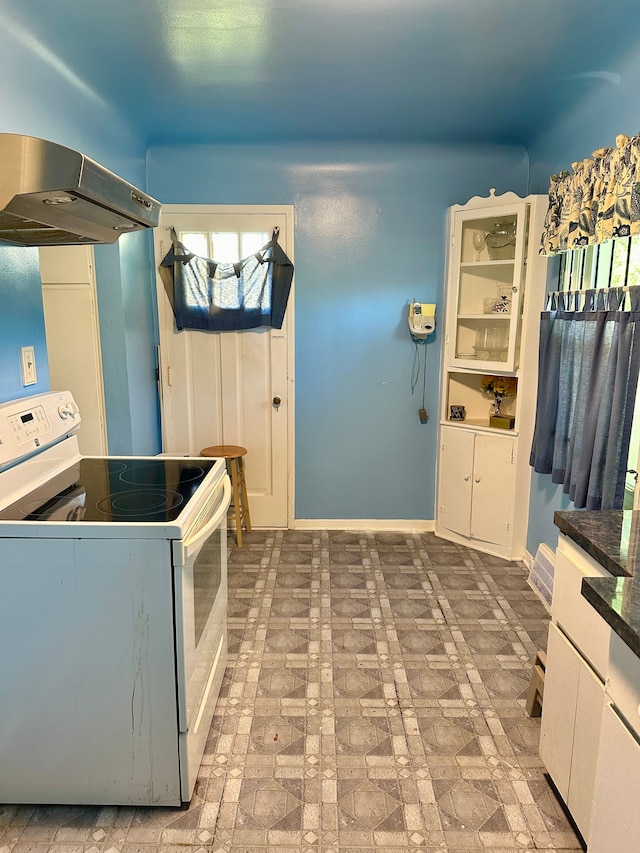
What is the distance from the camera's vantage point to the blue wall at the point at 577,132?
218 centimetres

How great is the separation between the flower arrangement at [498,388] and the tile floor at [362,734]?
109 cm

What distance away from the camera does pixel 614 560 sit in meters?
1.28

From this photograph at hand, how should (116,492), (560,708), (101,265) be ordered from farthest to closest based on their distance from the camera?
(101,265) → (116,492) → (560,708)

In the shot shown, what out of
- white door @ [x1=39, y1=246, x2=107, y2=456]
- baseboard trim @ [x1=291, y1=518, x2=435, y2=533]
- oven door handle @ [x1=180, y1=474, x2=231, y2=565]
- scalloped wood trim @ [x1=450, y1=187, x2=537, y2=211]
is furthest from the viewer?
baseboard trim @ [x1=291, y1=518, x2=435, y2=533]

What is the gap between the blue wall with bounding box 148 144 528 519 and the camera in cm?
342

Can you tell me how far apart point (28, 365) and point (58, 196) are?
0.88 m

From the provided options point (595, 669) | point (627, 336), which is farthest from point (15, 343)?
point (627, 336)

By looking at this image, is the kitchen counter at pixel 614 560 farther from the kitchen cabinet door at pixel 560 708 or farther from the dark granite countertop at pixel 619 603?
the kitchen cabinet door at pixel 560 708

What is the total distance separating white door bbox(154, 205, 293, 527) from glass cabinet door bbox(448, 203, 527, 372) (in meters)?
1.08

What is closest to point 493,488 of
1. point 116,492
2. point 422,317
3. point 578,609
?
point 422,317

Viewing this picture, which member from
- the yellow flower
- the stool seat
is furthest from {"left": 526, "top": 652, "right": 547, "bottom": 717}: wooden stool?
the stool seat

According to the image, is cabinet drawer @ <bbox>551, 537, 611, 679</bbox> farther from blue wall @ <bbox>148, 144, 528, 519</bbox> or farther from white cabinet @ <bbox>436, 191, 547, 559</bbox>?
blue wall @ <bbox>148, 144, 528, 519</bbox>

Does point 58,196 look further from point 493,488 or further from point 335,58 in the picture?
point 493,488

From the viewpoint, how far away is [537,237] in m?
3.01
